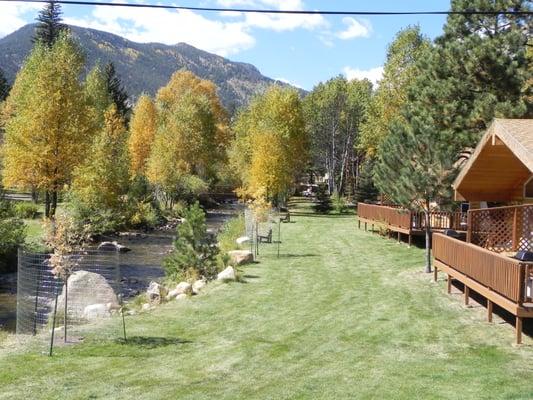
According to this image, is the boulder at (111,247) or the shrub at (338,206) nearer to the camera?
the boulder at (111,247)

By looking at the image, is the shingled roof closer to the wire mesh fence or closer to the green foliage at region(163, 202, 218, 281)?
the green foliage at region(163, 202, 218, 281)

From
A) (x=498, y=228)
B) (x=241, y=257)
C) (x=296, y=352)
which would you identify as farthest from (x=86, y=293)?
(x=498, y=228)

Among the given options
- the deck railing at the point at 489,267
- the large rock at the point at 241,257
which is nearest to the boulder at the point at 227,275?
the large rock at the point at 241,257

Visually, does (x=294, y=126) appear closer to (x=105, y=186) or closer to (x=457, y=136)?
(x=105, y=186)

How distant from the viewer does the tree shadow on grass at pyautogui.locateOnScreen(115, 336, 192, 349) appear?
11.3 m

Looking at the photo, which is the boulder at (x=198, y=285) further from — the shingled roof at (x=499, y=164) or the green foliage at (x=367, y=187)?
the green foliage at (x=367, y=187)

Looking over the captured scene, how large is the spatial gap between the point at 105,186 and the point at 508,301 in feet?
87.0

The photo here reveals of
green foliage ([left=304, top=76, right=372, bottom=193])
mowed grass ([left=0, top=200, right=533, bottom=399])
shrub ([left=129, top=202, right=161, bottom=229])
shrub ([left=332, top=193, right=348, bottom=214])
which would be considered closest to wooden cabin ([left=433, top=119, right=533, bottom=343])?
mowed grass ([left=0, top=200, right=533, bottom=399])

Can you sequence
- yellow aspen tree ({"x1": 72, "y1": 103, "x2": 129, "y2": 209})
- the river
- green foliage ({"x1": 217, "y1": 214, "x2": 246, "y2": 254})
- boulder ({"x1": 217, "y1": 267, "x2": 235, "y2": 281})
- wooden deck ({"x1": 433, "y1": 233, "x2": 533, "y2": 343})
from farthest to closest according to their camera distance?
yellow aspen tree ({"x1": 72, "y1": 103, "x2": 129, "y2": 209}), green foliage ({"x1": 217, "y1": 214, "x2": 246, "y2": 254}), the river, boulder ({"x1": 217, "y1": 267, "x2": 235, "y2": 281}), wooden deck ({"x1": 433, "y1": 233, "x2": 533, "y2": 343})

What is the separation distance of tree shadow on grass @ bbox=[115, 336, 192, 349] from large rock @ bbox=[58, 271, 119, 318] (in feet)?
13.3

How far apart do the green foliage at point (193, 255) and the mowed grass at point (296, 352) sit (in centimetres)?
187

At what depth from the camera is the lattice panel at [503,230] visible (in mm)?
14969

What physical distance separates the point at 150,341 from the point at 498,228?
9.64 m

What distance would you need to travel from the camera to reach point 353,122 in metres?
60.8
